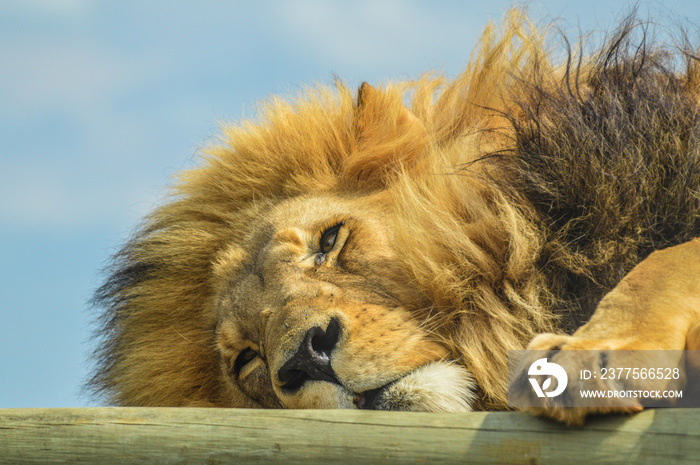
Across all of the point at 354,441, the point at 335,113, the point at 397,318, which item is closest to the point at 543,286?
the point at 397,318

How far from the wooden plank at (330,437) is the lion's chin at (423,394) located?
480 mm

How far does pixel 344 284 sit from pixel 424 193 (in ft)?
1.44

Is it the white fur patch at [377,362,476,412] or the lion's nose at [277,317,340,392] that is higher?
the lion's nose at [277,317,340,392]

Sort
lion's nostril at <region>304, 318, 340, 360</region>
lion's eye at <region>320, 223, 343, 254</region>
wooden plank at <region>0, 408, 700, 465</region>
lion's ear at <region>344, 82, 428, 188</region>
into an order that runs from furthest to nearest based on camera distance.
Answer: lion's ear at <region>344, 82, 428, 188</region> < lion's eye at <region>320, 223, 343, 254</region> < lion's nostril at <region>304, 318, 340, 360</region> < wooden plank at <region>0, 408, 700, 465</region>

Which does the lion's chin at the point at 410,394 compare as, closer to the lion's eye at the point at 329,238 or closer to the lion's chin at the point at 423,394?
the lion's chin at the point at 423,394

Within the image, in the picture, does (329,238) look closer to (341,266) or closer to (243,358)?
(341,266)

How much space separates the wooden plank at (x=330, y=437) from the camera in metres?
1.28

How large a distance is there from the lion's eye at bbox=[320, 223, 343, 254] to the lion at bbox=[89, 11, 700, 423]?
16 mm

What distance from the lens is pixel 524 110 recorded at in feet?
8.02

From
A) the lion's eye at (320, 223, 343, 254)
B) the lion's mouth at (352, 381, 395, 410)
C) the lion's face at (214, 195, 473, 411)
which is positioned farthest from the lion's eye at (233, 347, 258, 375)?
the lion's mouth at (352, 381, 395, 410)

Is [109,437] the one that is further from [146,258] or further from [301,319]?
[146,258]

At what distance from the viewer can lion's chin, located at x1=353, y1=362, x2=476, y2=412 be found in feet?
6.30

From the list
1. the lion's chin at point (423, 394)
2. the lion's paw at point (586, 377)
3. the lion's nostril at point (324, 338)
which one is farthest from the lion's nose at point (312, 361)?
the lion's paw at point (586, 377)

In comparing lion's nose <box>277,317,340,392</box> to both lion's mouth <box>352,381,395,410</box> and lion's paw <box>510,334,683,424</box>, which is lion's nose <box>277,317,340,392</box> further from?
lion's paw <box>510,334,683,424</box>
